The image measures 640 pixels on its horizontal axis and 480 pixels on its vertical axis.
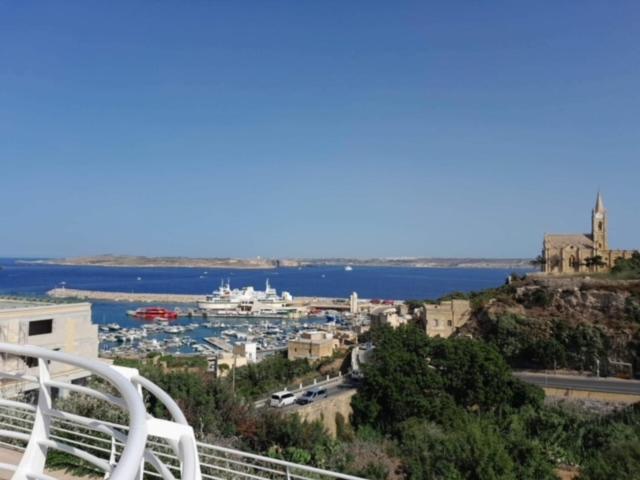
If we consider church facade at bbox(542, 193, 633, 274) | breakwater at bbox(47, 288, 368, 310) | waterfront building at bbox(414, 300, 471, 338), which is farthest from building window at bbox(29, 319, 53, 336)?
breakwater at bbox(47, 288, 368, 310)

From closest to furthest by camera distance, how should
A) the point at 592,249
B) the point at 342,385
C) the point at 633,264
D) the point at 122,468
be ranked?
1. the point at 122,468
2. the point at 342,385
3. the point at 633,264
4. the point at 592,249

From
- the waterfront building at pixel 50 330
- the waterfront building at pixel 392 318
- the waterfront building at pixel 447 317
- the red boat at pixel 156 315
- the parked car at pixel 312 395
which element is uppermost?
the waterfront building at pixel 50 330

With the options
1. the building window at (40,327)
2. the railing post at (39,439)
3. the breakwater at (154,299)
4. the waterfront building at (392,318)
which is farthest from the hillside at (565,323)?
the breakwater at (154,299)

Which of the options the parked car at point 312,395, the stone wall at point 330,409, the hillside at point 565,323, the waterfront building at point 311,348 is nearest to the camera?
the stone wall at point 330,409

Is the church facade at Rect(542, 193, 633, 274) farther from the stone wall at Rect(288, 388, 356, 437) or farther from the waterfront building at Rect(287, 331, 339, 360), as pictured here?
the stone wall at Rect(288, 388, 356, 437)

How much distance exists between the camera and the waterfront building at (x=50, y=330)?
18188mm

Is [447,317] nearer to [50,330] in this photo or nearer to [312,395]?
[312,395]

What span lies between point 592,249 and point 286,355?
24.6m

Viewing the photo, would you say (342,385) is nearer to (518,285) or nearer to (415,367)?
(415,367)

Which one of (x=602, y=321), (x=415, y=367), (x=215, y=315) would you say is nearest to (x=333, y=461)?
(x=415, y=367)

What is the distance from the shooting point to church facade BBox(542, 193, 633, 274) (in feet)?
139

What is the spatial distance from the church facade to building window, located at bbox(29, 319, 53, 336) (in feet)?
116

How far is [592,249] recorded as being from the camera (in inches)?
1693

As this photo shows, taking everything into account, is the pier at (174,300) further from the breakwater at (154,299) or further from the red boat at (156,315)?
the red boat at (156,315)
